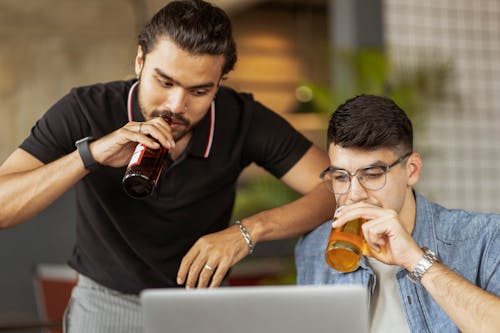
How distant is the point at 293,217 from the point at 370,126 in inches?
11.8

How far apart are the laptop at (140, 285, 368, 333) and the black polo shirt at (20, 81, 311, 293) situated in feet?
2.91

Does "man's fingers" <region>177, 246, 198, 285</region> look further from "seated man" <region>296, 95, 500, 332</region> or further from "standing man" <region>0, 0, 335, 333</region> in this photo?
"seated man" <region>296, 95, 500, 332</region>

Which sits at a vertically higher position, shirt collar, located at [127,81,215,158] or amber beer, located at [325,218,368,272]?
shirt collar, located at [127,81,215,158]

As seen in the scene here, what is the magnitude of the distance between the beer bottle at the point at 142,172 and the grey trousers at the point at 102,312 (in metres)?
0.43

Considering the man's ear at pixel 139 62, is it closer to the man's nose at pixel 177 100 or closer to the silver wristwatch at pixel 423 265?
the man's nose at pixel 177 100

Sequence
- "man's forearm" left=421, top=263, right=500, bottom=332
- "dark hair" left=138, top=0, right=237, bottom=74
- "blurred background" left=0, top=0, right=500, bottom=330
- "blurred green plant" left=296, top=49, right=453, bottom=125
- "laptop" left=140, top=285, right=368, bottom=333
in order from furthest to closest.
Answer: "blurred background" left=0, top=0, right=500, bottom=330
"blurred green plant" left=296, top=49, right=453, bottom=125
"dark hair" left=138, top=0, right=237, bottom=74
"man's forearm" left=421, top=263, right=500, bottom=332
"laptop" left=140, top=285, right=368, bottom=333

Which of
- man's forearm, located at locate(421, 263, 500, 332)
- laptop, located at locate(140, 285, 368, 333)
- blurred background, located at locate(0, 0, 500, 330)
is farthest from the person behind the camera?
blurred background, located at locate(0, 0, 500, 330)

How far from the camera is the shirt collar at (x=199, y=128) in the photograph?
192cm

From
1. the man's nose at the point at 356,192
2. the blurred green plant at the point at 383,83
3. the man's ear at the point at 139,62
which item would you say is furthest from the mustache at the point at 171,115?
the blurred green plant at the point at 383,83

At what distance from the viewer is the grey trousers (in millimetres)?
1841

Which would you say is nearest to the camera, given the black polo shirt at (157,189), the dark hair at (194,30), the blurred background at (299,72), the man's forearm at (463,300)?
the man's forearm at (463,300)

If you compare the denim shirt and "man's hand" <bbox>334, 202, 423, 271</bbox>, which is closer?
"man's hand" <bbox>334, 202, 423, 271</bbox>

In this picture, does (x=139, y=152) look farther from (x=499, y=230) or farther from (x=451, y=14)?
(x=451, y=14)

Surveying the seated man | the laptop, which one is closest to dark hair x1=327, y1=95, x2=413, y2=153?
the seated man
